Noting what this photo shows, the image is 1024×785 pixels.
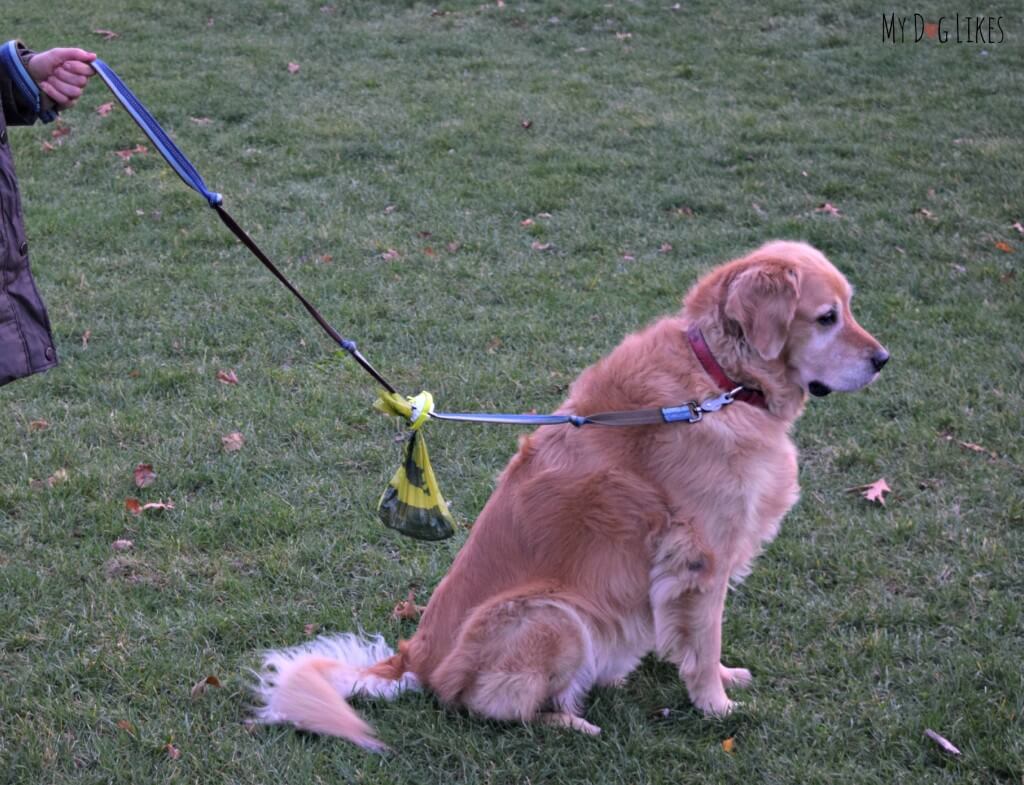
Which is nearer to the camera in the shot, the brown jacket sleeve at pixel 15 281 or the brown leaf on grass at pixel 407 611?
the brown jacket sleeve at pixel 15 281

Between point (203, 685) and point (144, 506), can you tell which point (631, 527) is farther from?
point (144, 506)

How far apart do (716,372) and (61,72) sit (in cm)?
238

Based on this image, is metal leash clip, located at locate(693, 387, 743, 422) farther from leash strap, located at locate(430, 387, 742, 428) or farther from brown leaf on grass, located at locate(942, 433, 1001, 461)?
brown leaf on grass, located at locate(942, 433, 1001, 461)

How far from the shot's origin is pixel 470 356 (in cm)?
640

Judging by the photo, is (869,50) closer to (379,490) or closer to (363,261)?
(363,261)

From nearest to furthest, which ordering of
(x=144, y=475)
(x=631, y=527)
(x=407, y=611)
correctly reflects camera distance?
(x=631, y=527) → (x=407, y=611) → (x=144, y=475)

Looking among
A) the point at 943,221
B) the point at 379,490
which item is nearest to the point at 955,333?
the point at 943,221

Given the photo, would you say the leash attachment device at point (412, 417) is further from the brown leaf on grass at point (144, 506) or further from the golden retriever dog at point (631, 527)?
the brown leaf on grass at point (144, 506)

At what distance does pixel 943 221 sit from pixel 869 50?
17.3 feet

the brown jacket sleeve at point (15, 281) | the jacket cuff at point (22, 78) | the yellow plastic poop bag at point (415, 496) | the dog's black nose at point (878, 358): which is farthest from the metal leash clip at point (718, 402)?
the jacket cuff at point (22, 78)

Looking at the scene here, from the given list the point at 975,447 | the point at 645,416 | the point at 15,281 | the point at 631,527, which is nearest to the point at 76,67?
the point at 15,281

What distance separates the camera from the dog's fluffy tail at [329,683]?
3.41 m

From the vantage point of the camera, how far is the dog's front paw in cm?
374

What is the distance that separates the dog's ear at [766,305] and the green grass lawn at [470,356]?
1262 millimetres
